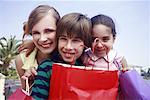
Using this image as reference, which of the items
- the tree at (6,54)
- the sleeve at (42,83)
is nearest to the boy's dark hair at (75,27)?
the sleeve at (42,83)

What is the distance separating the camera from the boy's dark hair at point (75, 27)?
0.80 meters

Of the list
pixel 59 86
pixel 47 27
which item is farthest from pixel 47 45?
pixel 59 86

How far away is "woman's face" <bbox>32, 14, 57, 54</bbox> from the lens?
0.85m

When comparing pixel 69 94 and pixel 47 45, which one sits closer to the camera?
pixel 69 94

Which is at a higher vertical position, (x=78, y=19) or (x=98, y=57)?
(x=78, y=19)

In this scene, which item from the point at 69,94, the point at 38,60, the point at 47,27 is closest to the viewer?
the point at 69,94

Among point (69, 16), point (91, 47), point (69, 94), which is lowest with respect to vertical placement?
point (69, 94)

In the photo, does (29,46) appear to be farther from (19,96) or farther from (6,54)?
(6,54)

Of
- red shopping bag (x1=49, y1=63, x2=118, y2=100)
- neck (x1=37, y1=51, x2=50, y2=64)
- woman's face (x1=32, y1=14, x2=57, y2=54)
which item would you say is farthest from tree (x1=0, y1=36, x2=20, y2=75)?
red shopping bag (x1=49, y1=63, x2=118, y2=100)

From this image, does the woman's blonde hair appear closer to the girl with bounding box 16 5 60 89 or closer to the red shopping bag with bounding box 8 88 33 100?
the girl with bounding box 16 5 60 89

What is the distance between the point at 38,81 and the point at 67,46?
14 cm

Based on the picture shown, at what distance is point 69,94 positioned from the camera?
0.73 meters

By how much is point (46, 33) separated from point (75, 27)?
11 centimetres

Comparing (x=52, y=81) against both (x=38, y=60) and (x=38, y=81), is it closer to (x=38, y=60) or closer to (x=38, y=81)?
(x=38, y=81)
